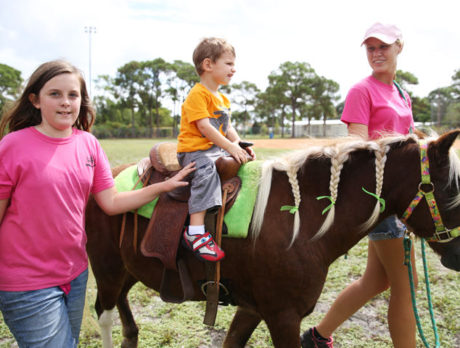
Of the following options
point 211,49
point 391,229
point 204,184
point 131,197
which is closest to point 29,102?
point 131,197

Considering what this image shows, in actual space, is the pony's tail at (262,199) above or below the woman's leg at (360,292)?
above

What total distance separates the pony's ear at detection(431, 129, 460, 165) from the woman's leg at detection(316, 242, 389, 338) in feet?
3.28

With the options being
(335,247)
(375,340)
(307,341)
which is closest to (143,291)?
(307,341)

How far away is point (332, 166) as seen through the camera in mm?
2010

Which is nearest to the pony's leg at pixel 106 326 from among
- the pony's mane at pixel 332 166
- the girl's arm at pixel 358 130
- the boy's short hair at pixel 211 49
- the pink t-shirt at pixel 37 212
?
the pink t-shirt at pixel 37 212

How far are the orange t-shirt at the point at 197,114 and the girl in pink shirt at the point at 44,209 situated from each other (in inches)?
26.1

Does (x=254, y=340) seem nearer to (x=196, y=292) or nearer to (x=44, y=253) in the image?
(x=196, y=292)

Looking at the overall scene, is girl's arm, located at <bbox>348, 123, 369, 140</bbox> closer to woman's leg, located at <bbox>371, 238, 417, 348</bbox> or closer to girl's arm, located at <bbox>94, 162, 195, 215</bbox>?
woman's leg, located at <bbox>371, 238, 417, 348</bbox>

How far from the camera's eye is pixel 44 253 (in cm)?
169

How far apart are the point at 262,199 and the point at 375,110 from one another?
1.06 meters

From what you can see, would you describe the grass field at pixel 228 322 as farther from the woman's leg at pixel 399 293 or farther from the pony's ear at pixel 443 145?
the pony's ear at pixel 443 145

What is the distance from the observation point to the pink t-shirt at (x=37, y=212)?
1626mm

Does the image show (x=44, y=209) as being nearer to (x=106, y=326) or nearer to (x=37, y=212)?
(x=37, y=212)

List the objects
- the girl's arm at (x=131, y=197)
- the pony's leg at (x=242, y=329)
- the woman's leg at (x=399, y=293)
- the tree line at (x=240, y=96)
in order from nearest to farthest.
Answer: the girl's arm at (x=131, y=197) < the woman's leg at (x=399, y=293) < the pony's leg at (x=242, y=329) < the tree line at (x=240, y=96)
